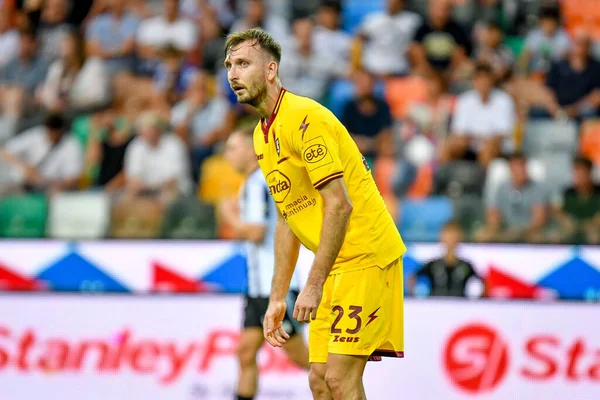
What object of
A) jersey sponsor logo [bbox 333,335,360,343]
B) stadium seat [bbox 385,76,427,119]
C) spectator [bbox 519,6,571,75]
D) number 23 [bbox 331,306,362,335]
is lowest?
jersey sponsor logo [bbox 333,335,360,343]

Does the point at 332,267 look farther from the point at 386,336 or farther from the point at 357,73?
the point at 357,73

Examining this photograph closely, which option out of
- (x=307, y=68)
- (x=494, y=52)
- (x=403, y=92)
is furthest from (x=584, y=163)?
(x=307, y=68)

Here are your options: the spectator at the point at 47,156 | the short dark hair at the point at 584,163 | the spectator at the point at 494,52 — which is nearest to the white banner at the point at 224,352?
the short dark hair at the point at 584,163

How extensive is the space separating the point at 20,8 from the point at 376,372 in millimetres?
8659

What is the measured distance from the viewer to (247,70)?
4.73m

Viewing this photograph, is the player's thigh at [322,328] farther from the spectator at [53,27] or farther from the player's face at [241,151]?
the spectator at [53,27]

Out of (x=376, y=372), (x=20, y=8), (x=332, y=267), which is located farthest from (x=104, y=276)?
(x=20, y=8)

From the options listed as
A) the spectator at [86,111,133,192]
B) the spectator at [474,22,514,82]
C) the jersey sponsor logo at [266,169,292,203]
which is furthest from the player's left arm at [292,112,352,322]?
the spectator at [474,22,514,82]

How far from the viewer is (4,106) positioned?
1257cm

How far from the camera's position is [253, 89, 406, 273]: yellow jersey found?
471 cm

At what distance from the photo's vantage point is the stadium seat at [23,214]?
968 centimetres

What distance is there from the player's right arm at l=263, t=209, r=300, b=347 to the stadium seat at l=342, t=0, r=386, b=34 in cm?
885

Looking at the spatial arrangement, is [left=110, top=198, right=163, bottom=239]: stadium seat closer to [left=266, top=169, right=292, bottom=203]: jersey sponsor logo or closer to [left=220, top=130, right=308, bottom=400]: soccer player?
[left=220, top=130, right=308, bottom=400]: soccer player

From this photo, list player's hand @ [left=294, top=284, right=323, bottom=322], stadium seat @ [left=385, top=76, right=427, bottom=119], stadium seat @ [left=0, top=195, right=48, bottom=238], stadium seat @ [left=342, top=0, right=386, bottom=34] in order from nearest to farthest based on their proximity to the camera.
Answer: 1. player's hand @ [left=294, top=284, right=323, bottom=322]
2. stadium seat @ [left=0, top=195, right=48, bottom=238]
3. stadium seat @ [left=385, top=76, right=427, bottom=119]
4. stadium seat @ [left=342, top=0, right=386, bottom=34]
